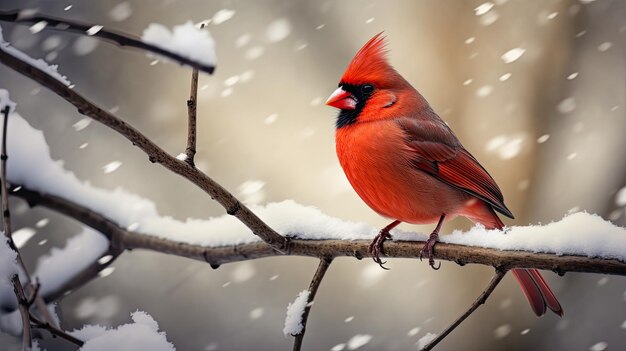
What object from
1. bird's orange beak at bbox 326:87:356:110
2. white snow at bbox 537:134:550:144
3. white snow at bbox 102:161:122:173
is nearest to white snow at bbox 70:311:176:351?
bird's orange beak at bbox 326:87:356:110

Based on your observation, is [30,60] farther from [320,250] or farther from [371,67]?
[371,67]

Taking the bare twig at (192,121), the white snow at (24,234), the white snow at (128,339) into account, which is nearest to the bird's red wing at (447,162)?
the bare twig at (192,121)

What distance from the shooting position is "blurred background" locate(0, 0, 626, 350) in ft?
6.48

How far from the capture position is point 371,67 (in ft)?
4.03

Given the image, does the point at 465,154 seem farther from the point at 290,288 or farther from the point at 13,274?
the point at 290,288

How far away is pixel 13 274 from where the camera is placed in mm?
788

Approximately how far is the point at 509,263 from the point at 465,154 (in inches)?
18.7

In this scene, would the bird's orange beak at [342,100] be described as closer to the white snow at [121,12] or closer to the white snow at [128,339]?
the white snow at [128,339]

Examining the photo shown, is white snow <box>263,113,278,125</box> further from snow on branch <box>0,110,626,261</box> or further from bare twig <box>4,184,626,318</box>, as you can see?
bare twig <box>4,184,626,318</box>

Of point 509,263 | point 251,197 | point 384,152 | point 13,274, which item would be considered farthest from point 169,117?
point 509,263

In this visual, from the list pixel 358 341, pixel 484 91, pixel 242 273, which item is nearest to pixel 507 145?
pixel 484 91

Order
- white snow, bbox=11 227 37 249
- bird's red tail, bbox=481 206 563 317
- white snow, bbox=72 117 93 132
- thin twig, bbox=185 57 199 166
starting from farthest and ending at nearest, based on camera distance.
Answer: white snow, bbox=72 117 93 132, white snow, bbox=11 227 37 249, bird's red tail, bbox=481 206 563 317, thin twig, bbox=185 57 199 166

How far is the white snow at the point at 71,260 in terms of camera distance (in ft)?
3.85

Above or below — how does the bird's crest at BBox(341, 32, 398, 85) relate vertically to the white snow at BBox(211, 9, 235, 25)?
below
